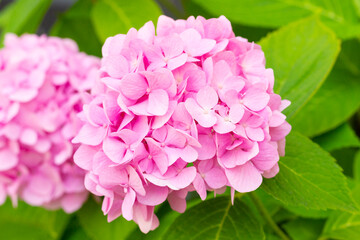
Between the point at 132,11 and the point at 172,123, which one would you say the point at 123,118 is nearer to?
the point at 172,123

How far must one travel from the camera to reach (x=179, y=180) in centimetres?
45

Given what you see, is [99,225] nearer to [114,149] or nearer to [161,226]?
[161,226]

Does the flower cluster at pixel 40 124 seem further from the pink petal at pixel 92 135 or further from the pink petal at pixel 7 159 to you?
the pink petal at pixel 92 135

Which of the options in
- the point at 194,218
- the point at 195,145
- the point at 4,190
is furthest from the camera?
the point at 4,190

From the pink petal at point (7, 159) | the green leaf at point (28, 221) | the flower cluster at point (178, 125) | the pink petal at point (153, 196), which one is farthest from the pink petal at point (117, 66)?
the green leaf at point (28, 221)

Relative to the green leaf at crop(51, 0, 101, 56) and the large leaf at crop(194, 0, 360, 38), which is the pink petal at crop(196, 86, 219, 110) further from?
the green leaf at crop(51, 0, 101, 56)

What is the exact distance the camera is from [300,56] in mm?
639

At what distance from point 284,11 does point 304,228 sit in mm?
360

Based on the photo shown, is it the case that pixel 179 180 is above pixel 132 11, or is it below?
above

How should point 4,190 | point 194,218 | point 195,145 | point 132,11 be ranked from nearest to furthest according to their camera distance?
point 195,145 < point 194,218 < point 4,190 < point 132,11

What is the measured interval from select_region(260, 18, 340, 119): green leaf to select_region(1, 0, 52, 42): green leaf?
1.57ft

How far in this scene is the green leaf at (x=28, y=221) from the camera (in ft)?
2.87

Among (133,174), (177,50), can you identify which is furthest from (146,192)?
(177,50)

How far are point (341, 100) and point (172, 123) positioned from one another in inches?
17.6
